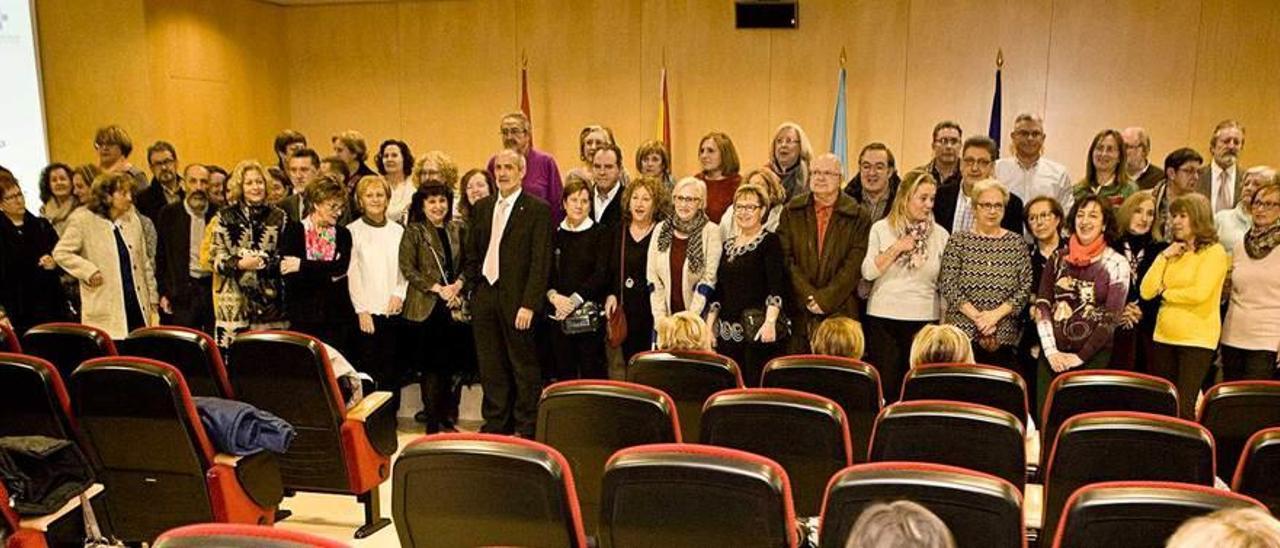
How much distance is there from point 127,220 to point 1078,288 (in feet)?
16.4

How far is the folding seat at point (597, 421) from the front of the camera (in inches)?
98.7

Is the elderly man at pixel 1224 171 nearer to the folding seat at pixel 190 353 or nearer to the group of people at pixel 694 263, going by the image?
the group of people at pixel 694 263

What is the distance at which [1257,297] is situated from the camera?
4.14 meters

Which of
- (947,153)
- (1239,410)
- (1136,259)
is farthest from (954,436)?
(947,153)

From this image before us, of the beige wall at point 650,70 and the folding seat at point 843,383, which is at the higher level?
the beige wall at point 650,70

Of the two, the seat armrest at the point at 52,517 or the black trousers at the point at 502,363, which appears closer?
the seat armrest at the point at 52,517

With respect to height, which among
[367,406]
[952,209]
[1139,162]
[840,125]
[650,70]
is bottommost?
[367,406]

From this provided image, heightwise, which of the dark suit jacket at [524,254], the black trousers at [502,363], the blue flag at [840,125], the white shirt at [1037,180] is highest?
the blue flag at [840,125]

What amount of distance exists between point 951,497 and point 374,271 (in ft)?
11.3

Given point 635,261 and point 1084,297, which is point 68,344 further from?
point 1084,297

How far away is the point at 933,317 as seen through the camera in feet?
13.9

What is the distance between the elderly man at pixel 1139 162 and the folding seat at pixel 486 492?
4.58 m

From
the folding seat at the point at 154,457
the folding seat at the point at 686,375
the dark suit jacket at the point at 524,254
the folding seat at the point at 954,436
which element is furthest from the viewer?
the dark suit jacket at the point at 524,254

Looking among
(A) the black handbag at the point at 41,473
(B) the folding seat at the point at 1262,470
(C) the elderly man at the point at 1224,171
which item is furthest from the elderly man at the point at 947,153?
(A) the black handbag at the point at 41,473
